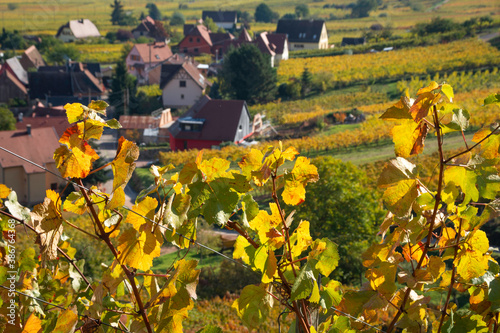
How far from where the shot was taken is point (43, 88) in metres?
25.0

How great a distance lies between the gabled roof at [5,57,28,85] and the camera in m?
26.7

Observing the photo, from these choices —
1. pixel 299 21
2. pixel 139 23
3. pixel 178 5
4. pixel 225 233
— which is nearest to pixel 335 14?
pixel 299 21

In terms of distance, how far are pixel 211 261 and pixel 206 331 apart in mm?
7581

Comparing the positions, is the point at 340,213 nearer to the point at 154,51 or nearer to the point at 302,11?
the point at 154,51

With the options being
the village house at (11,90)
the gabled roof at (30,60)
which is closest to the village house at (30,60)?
the gabled roof at (30,60)

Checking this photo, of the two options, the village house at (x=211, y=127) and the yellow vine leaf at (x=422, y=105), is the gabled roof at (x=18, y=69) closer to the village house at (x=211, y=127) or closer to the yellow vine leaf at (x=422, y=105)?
the village house at (x=211, y=127)

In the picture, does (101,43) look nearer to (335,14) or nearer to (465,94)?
(335,14)

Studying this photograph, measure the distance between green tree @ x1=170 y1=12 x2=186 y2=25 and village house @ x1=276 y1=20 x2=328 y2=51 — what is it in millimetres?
15866

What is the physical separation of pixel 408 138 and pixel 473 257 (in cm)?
24

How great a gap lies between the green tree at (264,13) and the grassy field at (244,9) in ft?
2.35

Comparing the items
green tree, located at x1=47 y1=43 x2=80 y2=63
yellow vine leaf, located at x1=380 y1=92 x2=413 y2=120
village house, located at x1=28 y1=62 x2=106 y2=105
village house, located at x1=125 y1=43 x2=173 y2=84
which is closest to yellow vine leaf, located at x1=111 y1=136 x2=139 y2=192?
yellow vine leaf, located at x1=380 y1=92 x2=413 y2=120

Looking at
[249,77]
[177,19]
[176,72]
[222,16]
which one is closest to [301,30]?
[176,72]

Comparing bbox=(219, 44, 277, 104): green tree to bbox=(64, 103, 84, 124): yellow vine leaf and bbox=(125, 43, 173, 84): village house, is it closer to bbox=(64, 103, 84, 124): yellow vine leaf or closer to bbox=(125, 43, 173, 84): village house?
bbox=(125, 43, 173, 84): village house

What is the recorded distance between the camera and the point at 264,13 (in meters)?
46.1
